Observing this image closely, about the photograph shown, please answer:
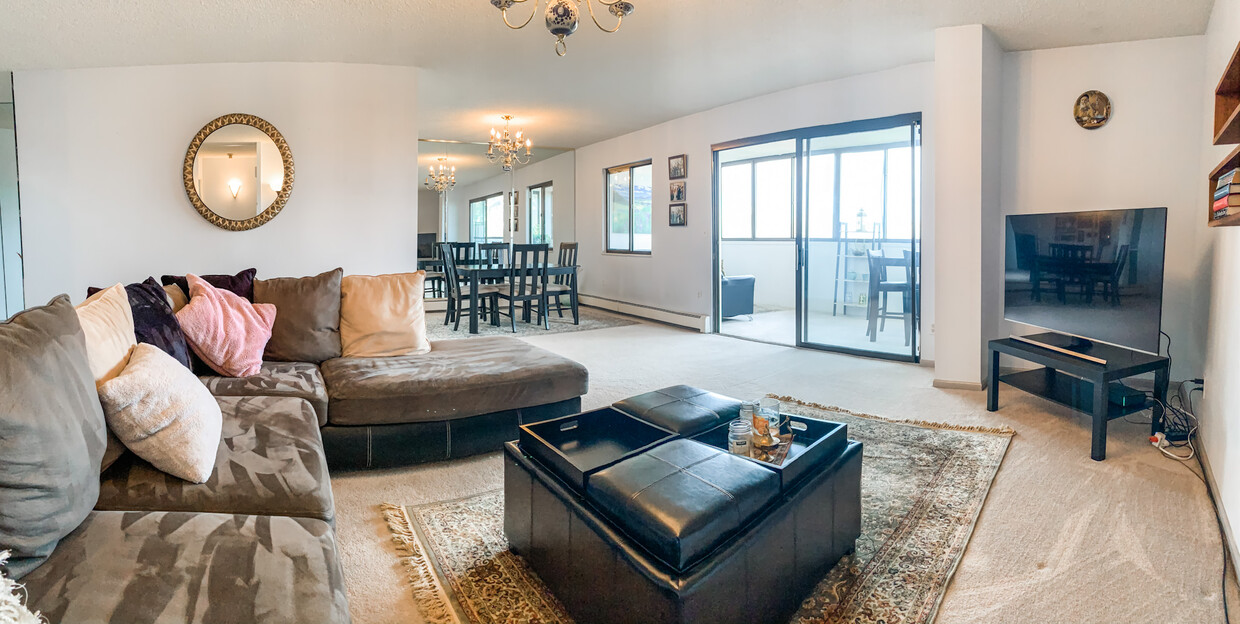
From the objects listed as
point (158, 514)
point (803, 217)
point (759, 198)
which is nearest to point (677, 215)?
point (803, 217)

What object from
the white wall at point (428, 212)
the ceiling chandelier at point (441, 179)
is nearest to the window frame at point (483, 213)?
the ceiling chandelier at point (441, 179)

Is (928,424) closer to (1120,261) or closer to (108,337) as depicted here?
(1120,261)

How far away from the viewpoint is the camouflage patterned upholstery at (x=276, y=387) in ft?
8.34

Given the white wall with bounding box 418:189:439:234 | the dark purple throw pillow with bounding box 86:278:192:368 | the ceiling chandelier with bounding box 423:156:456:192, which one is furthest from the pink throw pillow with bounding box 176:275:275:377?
the ceiling chandelier with bounding box 423:156:456:192

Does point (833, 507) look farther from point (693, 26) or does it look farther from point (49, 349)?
point (693, 26)

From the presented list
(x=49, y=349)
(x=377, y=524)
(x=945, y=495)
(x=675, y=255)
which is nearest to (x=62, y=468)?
(x=49, y=349)

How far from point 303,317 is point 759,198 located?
7.48 m

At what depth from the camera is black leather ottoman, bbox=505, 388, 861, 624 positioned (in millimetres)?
1390

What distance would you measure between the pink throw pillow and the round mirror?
1.92 metres

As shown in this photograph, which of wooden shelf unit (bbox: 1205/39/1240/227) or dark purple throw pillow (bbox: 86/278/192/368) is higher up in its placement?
wooden shelf unit (bbox: 1205/39/1240/227)

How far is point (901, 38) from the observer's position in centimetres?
417

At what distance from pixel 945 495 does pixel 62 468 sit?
8.74 ft

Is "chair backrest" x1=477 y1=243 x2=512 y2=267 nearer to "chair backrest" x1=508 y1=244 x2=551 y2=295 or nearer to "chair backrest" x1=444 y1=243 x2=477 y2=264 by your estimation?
"chair backrest" x1=444 y1=243 x2=477 y2=264

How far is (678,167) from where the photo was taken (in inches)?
279
